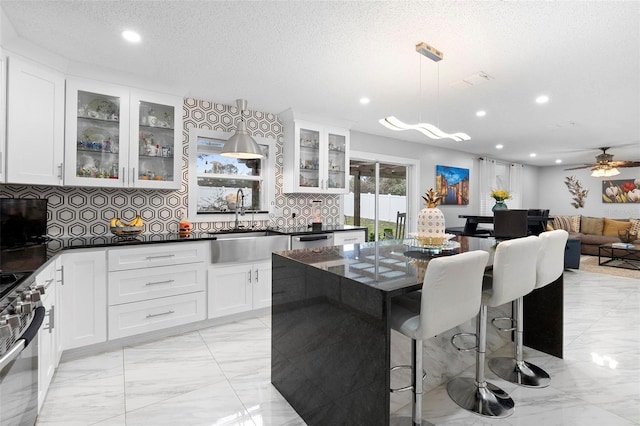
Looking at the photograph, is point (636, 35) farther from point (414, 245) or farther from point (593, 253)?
point (593, 253)

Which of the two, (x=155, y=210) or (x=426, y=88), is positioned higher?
(x=426, y=88)

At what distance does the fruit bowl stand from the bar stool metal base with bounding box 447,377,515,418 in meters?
2.81

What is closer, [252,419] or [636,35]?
[252,419]

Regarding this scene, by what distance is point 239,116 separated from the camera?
401 cm

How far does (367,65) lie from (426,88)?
0.87 metres

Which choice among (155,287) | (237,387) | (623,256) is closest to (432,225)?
(237,387)

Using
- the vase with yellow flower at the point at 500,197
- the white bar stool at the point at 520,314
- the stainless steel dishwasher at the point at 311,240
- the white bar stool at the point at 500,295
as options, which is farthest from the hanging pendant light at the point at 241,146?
the vase with yellow flower at the point at 500,197

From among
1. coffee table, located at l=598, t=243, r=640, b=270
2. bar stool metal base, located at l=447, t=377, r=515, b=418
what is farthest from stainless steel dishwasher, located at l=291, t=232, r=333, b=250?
coffee table, located at l=598, t=243, r=640, b=270

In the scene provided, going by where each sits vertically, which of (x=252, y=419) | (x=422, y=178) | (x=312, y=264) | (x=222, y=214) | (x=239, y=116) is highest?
(x=239, y=116)

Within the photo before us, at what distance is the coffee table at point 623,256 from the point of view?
19.9 feet

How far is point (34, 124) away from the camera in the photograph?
246cm

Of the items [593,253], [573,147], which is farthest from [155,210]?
[593,253]

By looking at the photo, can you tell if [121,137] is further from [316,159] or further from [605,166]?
[605,166]

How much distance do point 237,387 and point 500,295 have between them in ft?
5.76
